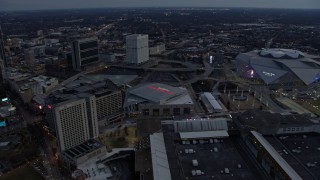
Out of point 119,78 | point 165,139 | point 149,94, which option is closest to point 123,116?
point 149,94

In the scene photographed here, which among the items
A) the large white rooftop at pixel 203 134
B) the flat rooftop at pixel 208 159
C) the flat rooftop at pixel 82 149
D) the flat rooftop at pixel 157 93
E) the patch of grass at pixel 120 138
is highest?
the large white rooftop at pixel 203 134

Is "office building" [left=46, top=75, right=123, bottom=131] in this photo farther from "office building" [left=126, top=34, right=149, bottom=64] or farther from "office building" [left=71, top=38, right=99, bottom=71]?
"office building" [left=126, top=34, right=149, bottom=64]

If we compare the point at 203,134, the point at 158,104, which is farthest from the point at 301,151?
the point at 158,104

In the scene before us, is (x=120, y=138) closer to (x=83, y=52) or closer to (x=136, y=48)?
(x=83, y=52)

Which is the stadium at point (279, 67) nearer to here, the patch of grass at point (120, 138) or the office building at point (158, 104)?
the office building at point (158, 104)

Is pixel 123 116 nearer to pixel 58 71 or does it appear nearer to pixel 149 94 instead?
pixel 149 94

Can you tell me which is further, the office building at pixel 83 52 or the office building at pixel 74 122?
the office building at pixel 83 52

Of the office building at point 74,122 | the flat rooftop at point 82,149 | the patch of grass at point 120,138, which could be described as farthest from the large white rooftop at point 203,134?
the office building at point 74,122

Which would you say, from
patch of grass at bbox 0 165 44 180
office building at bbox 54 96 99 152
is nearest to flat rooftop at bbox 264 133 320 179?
office building at bbox 54 96 99 152
